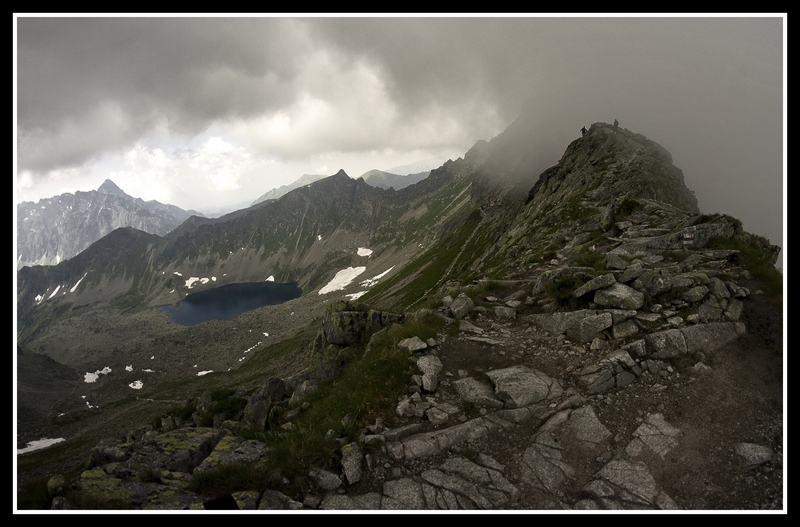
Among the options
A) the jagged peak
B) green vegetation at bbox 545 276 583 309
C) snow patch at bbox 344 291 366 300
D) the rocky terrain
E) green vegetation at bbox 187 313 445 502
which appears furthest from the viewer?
snow patch at bbox 344 291 366 300

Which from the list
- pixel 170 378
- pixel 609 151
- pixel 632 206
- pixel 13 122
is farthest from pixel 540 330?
pixel 170 378

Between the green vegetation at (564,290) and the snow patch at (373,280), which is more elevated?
the green vegetation at (564,290)

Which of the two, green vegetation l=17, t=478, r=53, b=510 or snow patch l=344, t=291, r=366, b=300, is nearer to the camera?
green vegetation l=17, t=478, r=53, b=510

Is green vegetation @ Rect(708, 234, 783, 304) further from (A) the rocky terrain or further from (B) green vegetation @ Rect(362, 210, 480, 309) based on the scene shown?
(B) green vegetation @ Rect(362, 210, 480, 309)

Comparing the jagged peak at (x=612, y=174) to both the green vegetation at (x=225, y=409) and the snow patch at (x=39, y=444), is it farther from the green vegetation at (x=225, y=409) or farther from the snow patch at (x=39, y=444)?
the snow patch at (x=39, y=444)

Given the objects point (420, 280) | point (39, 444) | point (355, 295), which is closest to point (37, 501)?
point (420, 280)

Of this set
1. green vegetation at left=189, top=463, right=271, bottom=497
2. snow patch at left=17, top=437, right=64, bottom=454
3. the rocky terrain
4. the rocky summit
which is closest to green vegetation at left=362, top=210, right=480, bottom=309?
the rocky summit

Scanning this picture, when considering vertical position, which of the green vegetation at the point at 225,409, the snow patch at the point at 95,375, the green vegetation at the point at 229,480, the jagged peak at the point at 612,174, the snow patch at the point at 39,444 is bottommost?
the snow patch at the point at 95,375

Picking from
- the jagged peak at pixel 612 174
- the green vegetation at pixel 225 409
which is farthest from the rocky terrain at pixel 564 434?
the jagged peak at pixel 612 174

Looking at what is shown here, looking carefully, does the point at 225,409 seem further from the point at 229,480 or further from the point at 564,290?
the point at 564,290

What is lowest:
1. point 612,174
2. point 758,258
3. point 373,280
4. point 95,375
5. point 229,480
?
point 95,375

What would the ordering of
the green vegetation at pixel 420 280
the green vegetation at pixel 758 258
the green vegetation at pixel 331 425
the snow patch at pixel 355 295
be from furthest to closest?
the snow patch at pixel 355 295
the green vegetation at pixel 420 280
the green vegetation at pixel 758 258
the green vegetation at pixel 331 425

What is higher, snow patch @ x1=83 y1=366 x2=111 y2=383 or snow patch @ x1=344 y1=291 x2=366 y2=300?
snow patch @ x1=344 y1=291 x2=366 y2=300

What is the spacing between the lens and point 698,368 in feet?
32.1
